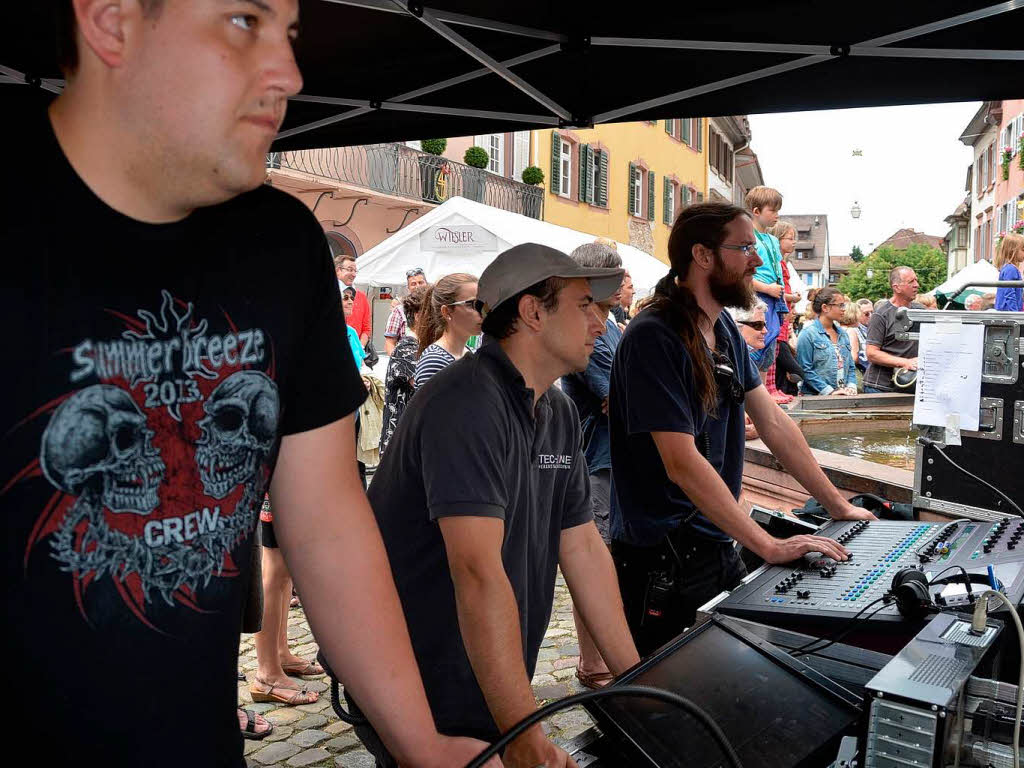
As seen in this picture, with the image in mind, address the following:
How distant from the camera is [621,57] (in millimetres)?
3422

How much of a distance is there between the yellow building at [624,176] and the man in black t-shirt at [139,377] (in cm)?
2124

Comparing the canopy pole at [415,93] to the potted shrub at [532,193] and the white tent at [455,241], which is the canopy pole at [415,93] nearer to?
the white tent at [455,241]

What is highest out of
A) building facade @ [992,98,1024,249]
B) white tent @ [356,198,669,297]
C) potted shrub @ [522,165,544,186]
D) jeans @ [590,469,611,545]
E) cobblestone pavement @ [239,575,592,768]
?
building facade @ [992,98,1024,249]

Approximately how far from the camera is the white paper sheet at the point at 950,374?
3381 millimetres

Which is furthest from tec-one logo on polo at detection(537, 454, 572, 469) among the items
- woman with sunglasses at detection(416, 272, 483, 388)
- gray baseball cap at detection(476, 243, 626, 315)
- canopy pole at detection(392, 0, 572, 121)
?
woman with sunglasses at detection(416, 272, 483, 388)

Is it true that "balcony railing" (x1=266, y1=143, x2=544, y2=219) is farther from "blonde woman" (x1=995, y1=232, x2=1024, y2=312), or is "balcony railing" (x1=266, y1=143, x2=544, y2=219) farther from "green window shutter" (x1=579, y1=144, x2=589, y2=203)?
"blonde woman" (x1=995, y1=232, x2=1024, y2=312)

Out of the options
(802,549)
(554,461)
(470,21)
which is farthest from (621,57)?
(802,549)

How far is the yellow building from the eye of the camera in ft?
86.2

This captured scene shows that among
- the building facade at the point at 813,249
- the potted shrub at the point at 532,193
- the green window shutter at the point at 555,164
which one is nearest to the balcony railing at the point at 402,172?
the potted shrub at the point at 532,193

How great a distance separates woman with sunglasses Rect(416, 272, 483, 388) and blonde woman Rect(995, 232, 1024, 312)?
173 inches

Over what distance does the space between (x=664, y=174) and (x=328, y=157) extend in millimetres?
18275

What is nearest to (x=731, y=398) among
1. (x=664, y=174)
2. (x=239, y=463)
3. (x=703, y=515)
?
(x=703, y=515)

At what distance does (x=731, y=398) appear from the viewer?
328 cm

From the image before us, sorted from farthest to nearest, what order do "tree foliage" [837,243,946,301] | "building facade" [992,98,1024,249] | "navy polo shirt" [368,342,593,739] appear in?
1. "tree foliage" [837,243,946,301]
2. "building facade" [992,98,1024,249]
3. "navy polo shirt" [368,342,593,739]
